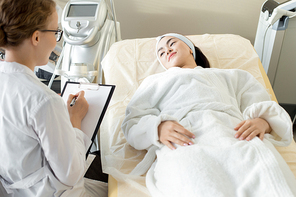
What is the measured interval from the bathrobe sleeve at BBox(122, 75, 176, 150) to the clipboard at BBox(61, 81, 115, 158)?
0.14 m

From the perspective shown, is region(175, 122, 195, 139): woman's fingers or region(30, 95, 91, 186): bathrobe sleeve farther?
region(175, 122, 195, 139): woman's fingers

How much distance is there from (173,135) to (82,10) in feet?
3.75

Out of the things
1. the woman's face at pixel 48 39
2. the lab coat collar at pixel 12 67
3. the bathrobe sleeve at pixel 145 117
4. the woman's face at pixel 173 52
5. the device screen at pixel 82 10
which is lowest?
the bathrobe sleeve at pixel 145 117

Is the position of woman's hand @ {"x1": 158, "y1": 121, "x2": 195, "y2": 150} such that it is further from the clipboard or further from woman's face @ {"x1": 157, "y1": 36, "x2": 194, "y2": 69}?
woman's face @ {"x1": 157, "y1": 36, "x2": 194, "y2": 69}

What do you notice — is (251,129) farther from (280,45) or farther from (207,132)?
(280,45)

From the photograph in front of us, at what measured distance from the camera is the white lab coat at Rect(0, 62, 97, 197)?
2.10 ft

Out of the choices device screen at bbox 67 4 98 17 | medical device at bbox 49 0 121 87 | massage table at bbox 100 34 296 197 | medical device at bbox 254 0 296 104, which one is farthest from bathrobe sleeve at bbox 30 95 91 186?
medical device at bbox 254 0 296 104

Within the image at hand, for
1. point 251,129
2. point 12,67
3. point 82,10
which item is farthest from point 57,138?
point 82,10

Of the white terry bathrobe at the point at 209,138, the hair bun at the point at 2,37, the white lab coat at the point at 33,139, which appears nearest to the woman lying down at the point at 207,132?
the white terry bathrobe at the point at 209,138

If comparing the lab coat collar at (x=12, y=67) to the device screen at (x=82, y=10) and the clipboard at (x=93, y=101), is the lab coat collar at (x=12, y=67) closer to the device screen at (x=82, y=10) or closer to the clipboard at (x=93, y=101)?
the clipboard at (x=93, y=101)

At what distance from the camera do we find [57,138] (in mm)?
678

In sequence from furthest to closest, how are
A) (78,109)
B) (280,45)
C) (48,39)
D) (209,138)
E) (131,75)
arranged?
(280,45) < (131,75) < (78,109) < (209,138) < (48,39)

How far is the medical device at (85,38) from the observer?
1.45 m

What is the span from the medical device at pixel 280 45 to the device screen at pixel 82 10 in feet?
4.01
